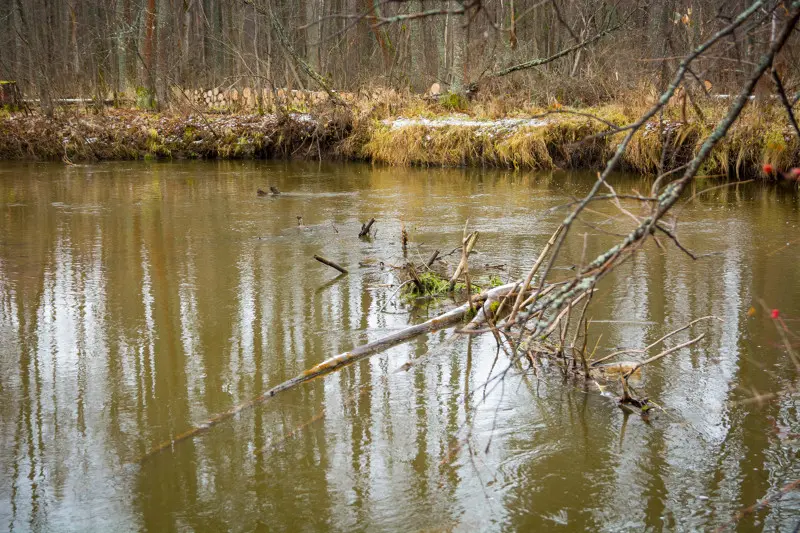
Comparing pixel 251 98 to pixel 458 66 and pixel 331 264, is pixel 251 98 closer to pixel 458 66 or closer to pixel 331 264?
pixel 458 66

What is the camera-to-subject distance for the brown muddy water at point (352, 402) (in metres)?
3.68

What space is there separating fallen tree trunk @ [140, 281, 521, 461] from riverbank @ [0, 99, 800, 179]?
30.0 feet

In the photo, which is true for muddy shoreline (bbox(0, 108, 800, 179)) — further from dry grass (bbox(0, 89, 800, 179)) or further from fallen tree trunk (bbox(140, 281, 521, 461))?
fallen tree trunk (bbox(140, 281, 521, 461))

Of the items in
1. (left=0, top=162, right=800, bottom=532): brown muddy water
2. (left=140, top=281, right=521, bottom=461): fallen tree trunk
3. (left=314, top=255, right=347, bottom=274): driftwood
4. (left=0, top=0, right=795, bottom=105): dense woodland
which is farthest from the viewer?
(left=0, top=0, right=795, bottom=105): dense woodland

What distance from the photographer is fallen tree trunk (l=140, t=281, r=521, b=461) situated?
436 centimetres

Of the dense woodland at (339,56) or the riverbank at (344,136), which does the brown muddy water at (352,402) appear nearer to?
the riverbank at (344,136)

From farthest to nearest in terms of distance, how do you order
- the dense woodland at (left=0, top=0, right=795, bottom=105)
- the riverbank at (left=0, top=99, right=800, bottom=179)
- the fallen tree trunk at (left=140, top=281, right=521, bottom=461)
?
the dense woodland at (left=0, top=0, right=795, bottom=105) < the riverbank at (left=0, top=99, right=800, bottom=179) < the fallen tree trunk at (left=140, top=281, right=521, bottom=461)

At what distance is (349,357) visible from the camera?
17.4ft

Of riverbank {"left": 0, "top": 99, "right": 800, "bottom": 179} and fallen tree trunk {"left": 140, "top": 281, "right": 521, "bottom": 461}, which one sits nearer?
fallen tree trunk {"left": 140, "top": 281, "right": 521, "bottom": 461}

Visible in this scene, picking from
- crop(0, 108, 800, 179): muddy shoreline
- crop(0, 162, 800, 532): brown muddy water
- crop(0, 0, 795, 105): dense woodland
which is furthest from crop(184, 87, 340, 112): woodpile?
crop(0, 162, 800, 532): brown muddy water

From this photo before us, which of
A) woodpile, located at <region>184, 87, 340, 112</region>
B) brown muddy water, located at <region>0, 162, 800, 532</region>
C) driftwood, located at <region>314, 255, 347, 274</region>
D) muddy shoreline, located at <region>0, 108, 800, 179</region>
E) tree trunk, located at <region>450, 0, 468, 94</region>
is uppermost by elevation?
tree trunk, located at <region>450, 0, 468, 94</region>

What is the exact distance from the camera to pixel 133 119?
19.0 metres

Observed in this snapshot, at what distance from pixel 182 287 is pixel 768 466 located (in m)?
4.85

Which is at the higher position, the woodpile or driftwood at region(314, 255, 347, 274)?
the woodpile
